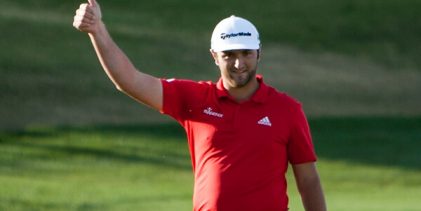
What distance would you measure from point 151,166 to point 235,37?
1086 cm

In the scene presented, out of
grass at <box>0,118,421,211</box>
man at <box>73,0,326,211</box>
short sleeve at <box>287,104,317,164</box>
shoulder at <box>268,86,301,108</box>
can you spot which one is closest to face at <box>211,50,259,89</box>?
man at <box>73,0,326,211</box>

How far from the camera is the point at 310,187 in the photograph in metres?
6.75

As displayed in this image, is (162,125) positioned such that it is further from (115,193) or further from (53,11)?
(53,11)

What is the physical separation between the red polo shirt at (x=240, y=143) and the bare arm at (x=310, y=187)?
80 mm

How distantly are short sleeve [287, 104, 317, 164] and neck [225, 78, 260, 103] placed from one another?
0.81ft

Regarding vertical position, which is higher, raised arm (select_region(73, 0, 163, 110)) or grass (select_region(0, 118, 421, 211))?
grass (select_region(0, 118, 421, 211))

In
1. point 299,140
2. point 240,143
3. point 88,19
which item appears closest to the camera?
point 88,19

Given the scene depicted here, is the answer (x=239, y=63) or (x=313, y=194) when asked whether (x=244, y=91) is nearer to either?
(x=239, y=63)

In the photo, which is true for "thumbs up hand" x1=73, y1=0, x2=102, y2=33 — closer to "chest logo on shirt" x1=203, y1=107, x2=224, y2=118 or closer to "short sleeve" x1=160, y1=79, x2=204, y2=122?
"short sleeve" x1=160, y1=79, x2=204, y2=122

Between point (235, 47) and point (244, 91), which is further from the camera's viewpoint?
point (244, 91)

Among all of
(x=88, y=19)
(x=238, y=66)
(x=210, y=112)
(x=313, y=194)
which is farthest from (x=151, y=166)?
(x=88, y=19)

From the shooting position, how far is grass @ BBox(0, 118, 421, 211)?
45.7 ft

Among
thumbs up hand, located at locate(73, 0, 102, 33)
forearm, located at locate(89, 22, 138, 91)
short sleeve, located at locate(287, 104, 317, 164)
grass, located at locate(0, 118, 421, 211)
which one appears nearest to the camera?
thumbs up hand, located at locate(73, 0, 102, 33)

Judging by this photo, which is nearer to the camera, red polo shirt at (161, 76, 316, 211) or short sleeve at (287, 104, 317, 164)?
red polo shirt at (161, 76, 316, 211)
